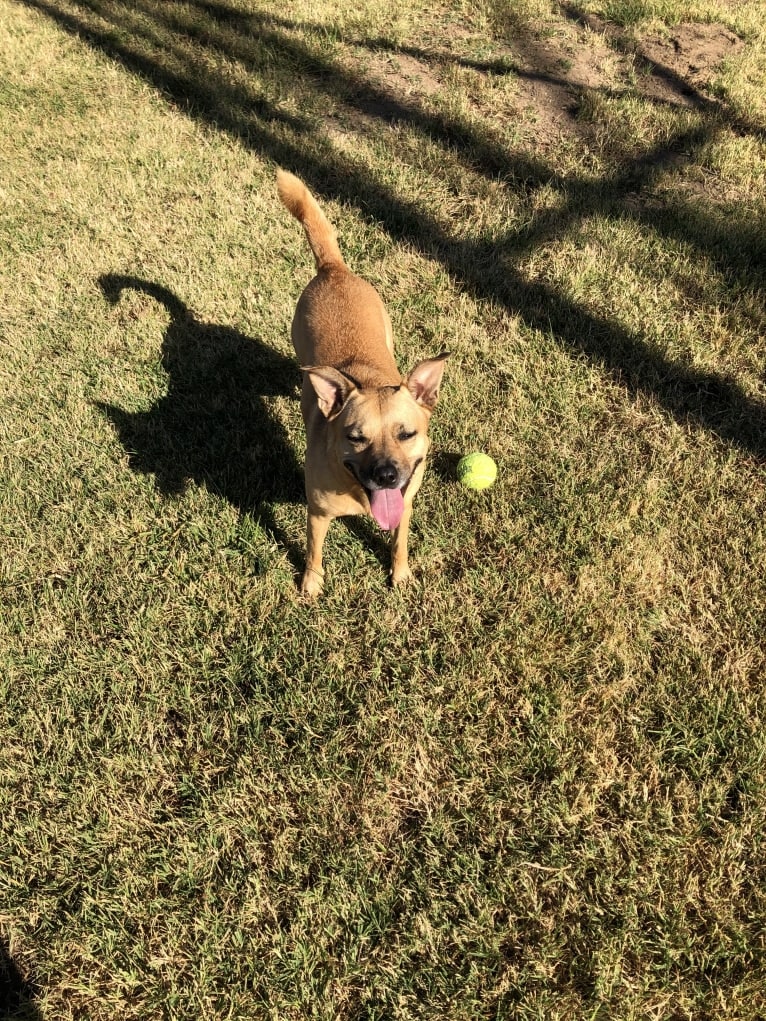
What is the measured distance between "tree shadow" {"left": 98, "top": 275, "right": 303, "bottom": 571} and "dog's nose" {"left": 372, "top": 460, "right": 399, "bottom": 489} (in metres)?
1.12

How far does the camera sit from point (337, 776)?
9.09 feet

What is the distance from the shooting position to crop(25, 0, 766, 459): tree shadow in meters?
4.42

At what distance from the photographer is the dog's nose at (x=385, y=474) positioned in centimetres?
264

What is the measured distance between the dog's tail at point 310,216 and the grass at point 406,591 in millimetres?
916

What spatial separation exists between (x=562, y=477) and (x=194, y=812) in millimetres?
2683

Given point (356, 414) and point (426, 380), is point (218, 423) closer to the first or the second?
point (356, 414)

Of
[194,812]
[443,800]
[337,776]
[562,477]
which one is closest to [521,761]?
[443,800]

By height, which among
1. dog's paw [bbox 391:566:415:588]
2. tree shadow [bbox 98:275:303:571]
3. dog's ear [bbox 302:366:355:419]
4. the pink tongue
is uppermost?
dog's ear [bbox 302:366:355:419]

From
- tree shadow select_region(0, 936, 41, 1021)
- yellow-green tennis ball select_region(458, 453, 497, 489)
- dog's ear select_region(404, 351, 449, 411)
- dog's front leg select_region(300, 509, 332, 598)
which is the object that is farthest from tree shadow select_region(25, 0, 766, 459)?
tree shadow select_region(0, 936, 41, 1021)

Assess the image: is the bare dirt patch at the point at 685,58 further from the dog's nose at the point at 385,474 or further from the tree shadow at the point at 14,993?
the tree shadow at the point at 14,993

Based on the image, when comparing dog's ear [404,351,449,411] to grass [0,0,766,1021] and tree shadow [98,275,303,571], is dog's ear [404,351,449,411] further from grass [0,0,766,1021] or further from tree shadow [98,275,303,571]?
tree shadow [98,275,303,571]

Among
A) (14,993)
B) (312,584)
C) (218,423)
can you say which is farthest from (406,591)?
(14,993)

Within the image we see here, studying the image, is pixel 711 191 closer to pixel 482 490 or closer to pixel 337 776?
pixel 482 490

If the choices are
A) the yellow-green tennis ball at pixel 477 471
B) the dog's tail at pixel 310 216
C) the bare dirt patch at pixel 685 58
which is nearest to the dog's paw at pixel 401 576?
the yellow-green tennis ball at pixel 477 471
